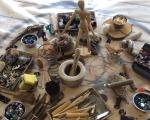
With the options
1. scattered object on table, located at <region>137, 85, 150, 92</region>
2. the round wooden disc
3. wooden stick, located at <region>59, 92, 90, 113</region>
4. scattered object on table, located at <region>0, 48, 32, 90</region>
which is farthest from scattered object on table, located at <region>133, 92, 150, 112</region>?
scattered object on table, located at <region>0, 48, 32, 90</region>

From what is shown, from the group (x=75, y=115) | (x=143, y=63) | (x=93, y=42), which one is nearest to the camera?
(x=75, y=115)

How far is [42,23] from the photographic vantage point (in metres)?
1.28

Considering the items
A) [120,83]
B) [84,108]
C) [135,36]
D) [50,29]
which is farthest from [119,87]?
[50,29]

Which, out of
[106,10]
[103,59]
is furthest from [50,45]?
[106,10]

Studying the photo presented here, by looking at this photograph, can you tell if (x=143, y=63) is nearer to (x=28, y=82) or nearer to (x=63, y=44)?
(x=63, y=44)

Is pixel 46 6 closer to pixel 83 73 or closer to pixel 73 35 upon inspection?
pixel 73 35

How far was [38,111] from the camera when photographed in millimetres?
993

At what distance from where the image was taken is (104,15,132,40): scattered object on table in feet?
3.89

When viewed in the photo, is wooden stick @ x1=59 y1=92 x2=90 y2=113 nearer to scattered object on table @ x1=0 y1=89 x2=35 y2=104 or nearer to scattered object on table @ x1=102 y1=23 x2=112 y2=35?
scattered object on table @ x1=0 y1=89 x2=35 y2=104

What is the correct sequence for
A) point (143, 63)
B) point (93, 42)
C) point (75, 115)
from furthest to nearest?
point (93, 42)
point (143, 63)
point (75, 115)

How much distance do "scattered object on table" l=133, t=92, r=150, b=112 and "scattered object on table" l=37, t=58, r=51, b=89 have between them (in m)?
0.29

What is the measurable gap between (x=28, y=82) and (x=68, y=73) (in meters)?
0.13

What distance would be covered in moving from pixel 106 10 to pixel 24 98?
52 centimetres

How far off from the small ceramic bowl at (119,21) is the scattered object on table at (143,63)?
0.14m
